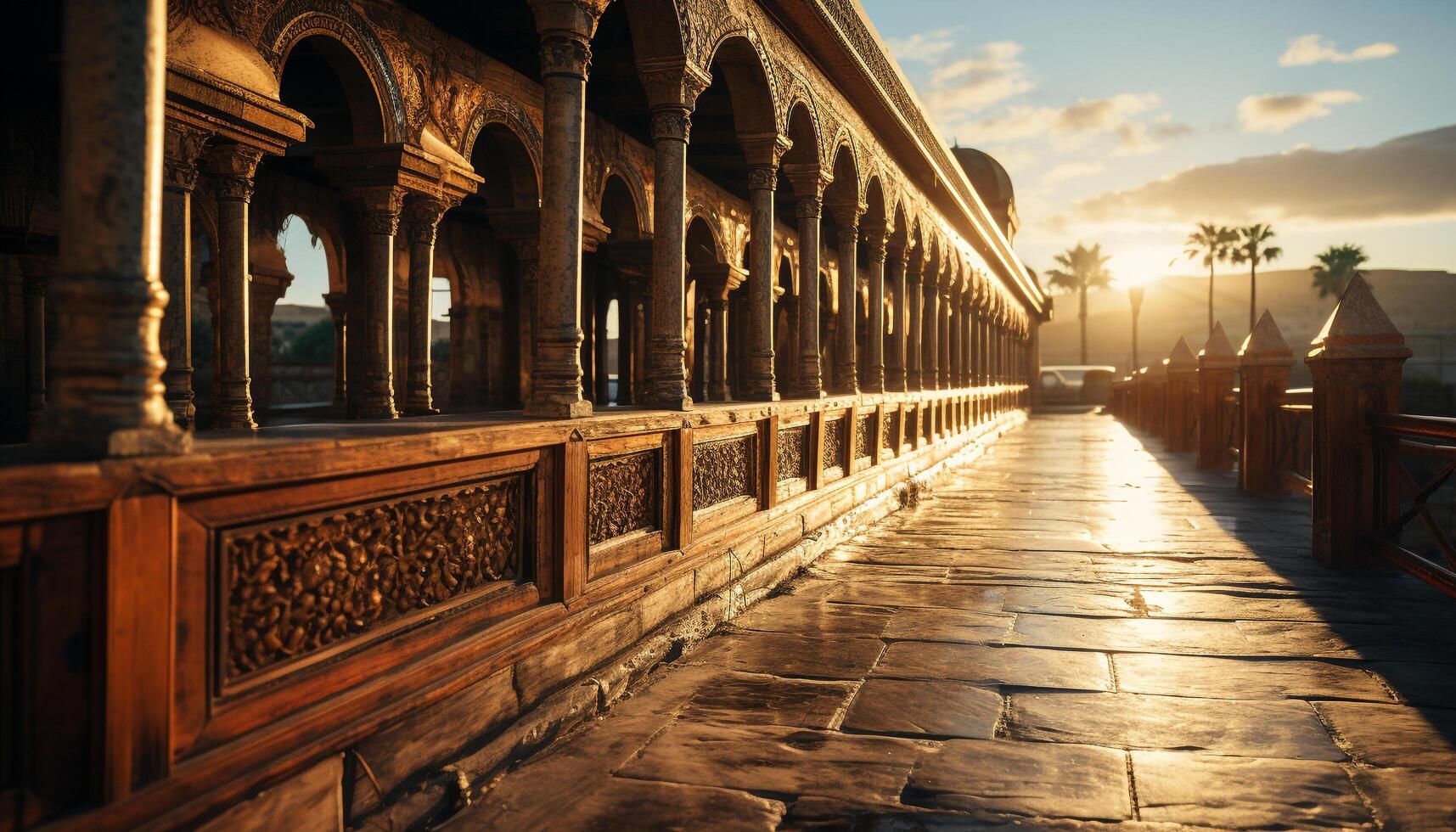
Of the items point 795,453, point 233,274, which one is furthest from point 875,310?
point 233,274

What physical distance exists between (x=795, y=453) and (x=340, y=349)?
24.8 feet

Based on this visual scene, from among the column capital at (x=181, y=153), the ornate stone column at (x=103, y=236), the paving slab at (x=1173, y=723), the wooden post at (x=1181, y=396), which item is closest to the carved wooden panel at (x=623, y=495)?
the paving slab at (x=1173, y=723)

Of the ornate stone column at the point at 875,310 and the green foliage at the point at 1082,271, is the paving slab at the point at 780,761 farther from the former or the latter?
the green foliage at the point at 1082,271

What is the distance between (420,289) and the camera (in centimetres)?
828

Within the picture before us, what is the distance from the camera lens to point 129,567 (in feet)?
6.55

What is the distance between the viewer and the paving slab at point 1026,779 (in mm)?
2854

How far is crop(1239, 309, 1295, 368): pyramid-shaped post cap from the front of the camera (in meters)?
9.70

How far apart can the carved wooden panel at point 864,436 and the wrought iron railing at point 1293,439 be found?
3912 mm

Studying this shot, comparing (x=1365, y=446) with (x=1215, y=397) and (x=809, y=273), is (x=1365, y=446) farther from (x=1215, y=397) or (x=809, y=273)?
(x=1215, y=397)

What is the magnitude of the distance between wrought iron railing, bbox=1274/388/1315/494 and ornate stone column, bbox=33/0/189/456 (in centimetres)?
947

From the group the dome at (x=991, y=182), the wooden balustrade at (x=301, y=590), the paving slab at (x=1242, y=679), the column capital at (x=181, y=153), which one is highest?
the dome at (x=991, y=182)

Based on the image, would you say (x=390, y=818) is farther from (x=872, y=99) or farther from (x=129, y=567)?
(x=872, y=99)


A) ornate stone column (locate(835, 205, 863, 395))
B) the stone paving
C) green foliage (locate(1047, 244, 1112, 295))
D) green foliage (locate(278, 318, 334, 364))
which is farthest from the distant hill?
the stone paving

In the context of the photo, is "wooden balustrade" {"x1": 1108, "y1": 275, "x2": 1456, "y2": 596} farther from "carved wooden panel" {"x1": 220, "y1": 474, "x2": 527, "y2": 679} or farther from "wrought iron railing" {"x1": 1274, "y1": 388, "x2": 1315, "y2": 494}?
"carved wooden panel" {"x1": 220, "y1": 474, "x2": 527, "y2": 679}
